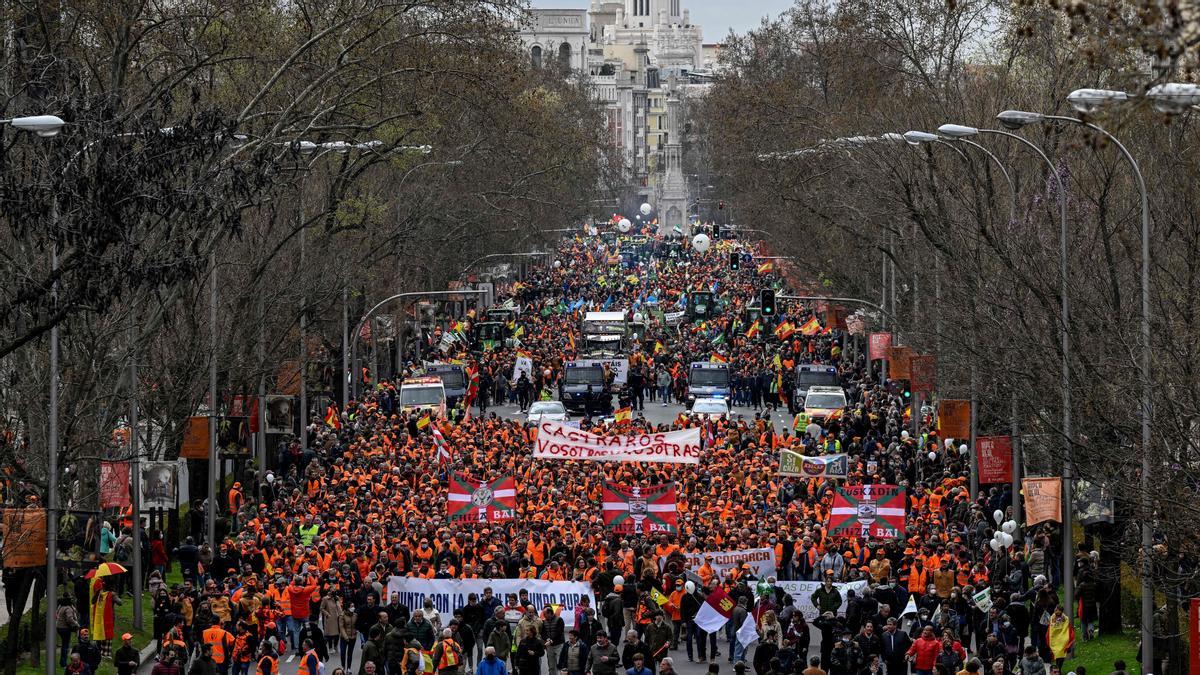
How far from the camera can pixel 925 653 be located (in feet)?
77.7

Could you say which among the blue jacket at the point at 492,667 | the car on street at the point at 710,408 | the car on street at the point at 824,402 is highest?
the car on street at the point at 824,402

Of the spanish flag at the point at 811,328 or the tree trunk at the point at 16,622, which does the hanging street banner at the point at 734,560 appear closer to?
the tree trunk at the point at 16,622

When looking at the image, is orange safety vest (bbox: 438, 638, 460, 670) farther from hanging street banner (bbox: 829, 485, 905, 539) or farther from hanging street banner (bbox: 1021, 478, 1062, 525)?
hanging street banner (bbox: 829, 485, 905, 539)

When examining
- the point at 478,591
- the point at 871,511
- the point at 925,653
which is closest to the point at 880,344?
the point at 871,511

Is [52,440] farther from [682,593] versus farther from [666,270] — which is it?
[666,270]

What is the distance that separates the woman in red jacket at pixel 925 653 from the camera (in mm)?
23672

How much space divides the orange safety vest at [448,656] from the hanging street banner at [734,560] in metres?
6.63

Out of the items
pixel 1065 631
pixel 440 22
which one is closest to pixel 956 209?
pixel 440 22

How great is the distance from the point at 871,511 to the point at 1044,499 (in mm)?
4817

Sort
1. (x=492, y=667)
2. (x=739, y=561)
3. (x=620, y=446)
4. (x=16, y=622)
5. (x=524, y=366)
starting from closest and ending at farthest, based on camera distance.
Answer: (x=492, y=667), (x=16, y=622), (x=739, y=561), (x=620, y=446), (x=524, y=366)

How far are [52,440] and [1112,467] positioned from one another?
11.6 m

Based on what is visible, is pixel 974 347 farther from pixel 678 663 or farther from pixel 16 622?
pixel 16 622

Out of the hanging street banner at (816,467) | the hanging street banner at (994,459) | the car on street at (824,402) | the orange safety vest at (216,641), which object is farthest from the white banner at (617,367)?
the orange safety vest at (216,641)

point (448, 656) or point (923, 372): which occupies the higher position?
point (923, 372)
